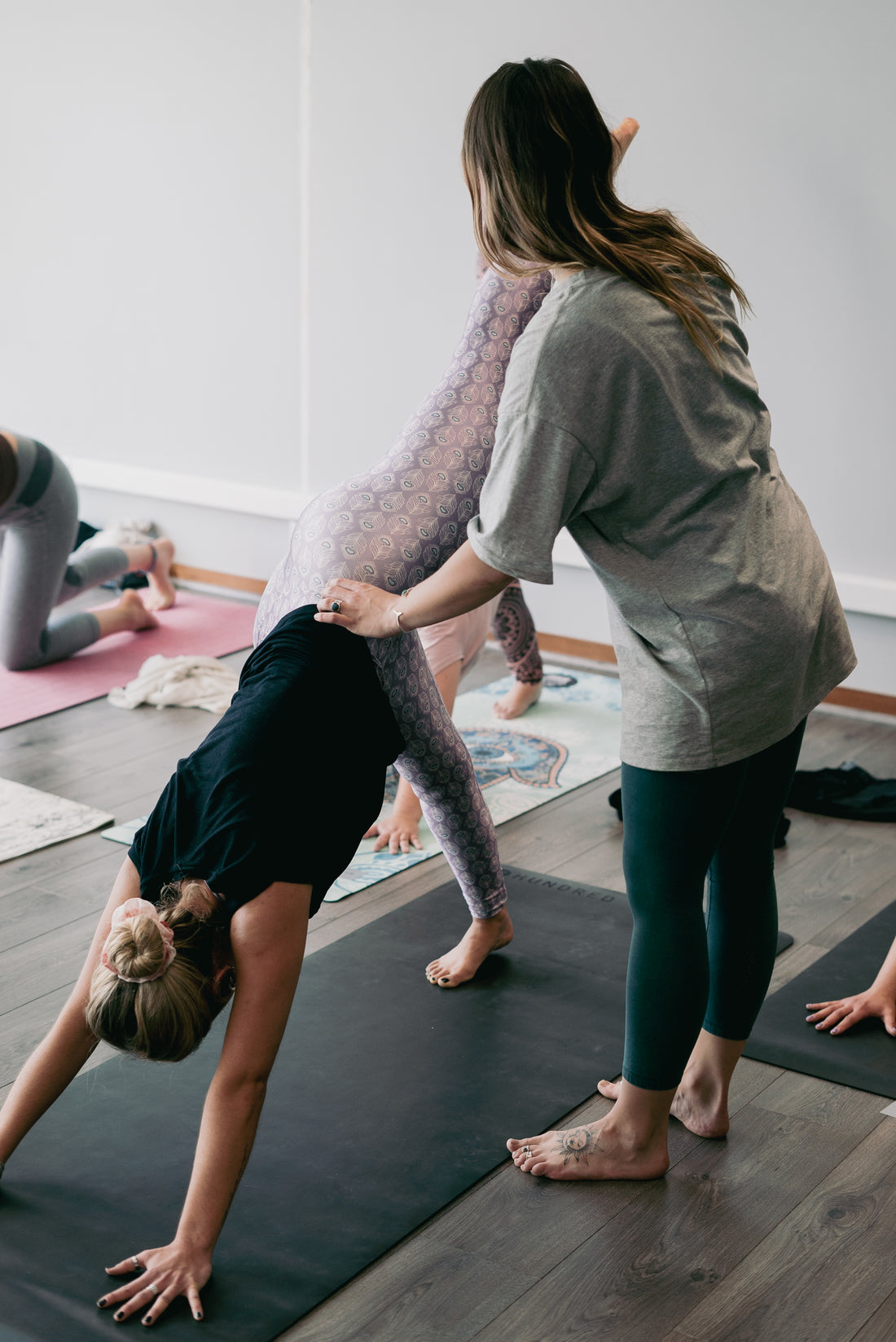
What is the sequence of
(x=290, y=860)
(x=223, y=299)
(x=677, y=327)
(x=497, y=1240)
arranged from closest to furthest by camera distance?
1. (x=677, y=327)
2. (x=290, y=860)
3. (x=497, y=1240)
4. (x=223, y=299)

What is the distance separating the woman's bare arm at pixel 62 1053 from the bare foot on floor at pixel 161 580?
3308mm

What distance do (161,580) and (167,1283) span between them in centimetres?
360

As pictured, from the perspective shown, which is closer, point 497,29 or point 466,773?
point 466,773

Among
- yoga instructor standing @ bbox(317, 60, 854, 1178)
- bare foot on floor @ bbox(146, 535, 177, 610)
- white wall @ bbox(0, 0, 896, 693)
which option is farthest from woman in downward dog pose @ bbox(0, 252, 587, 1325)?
bare foot on floor @ bbox(146, 535, 177, 610)

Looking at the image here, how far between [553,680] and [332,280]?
1.69 meters

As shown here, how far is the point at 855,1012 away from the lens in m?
2.22

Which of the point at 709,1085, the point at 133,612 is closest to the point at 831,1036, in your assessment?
the point at 709,1085

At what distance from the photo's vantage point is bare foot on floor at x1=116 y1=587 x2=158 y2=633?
452cm

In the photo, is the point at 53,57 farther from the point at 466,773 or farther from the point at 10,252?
the point at 466,773

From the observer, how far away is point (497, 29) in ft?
13.8

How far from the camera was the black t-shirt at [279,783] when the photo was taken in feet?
5.18

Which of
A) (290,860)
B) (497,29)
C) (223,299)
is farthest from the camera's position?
(223,299)

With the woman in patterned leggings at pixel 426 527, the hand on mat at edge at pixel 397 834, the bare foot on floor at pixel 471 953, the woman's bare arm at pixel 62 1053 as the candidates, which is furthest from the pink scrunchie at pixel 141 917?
the hand on mat at edge at pixel 397 834

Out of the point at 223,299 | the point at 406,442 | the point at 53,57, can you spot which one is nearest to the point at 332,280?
the point at 223,299
